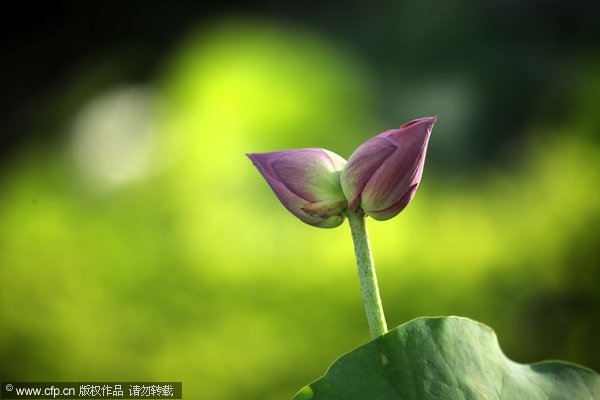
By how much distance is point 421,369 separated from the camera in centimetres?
52

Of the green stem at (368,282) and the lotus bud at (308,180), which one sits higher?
the lotus bud at (308,180)

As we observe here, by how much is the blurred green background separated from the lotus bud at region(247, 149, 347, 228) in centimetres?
111

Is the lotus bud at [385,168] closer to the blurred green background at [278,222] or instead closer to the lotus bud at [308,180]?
the lotus bud at [308,180]

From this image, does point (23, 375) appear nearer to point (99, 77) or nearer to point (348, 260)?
point (348, 260)

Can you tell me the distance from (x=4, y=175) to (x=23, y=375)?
0.63m

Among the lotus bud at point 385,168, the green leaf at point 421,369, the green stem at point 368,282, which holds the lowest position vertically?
the green leaf at point 421,369

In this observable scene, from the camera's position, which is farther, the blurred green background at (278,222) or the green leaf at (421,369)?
the blurred green background at (278,222)

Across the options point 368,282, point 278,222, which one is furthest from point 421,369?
point 278,222

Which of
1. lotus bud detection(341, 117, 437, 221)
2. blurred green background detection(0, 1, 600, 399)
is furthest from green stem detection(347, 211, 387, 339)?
blurred green background detection(0, 1, 600, 399)

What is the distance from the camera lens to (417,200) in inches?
70.2

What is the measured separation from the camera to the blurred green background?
1592 mm

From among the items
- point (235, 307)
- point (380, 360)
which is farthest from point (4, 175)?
point (380, 360)

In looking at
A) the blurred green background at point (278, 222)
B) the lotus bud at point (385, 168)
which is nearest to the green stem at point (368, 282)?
the lotus bud at point (385, 168)

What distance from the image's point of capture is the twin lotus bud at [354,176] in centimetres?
47
